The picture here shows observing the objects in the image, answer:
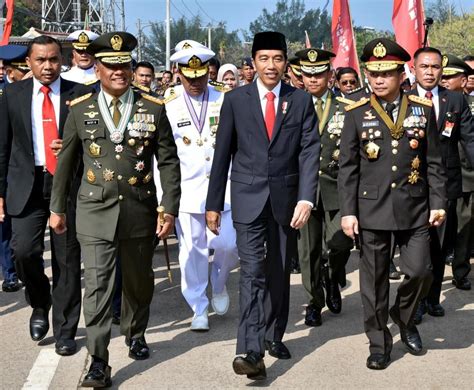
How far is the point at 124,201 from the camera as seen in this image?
5.73 m

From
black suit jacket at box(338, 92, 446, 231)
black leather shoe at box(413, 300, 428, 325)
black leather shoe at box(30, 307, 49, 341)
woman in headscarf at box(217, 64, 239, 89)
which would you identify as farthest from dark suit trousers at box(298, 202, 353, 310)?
woman in headscarf at box(217, 64, 239, 89)

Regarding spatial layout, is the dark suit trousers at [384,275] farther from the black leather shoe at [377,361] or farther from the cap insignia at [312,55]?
the cap insignia at [312,55]

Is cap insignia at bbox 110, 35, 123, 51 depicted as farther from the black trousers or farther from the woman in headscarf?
the woman in headscarf

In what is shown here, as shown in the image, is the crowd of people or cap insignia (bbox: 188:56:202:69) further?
cap insignia (bbox: 188:56:202:69)

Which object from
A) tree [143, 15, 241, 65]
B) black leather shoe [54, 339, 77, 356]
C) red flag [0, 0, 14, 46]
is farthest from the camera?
tree [143, 15, 241, 65]

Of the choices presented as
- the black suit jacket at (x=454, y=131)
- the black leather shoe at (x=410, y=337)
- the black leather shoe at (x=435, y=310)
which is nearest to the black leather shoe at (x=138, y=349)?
the black leather shoe at (x=410, y=337)

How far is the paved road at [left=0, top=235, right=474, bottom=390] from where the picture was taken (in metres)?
5.53

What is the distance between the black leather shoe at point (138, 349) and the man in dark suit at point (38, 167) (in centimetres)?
46

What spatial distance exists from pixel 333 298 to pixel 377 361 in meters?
1.52

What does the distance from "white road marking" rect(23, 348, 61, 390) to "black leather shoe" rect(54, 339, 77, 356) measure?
40 millimetres

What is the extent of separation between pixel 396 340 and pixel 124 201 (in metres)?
2.31

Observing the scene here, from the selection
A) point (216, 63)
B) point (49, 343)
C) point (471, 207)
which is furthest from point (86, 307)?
point (216, 63)

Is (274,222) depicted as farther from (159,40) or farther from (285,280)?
(159,40)

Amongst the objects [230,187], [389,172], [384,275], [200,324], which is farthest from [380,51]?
[200,324]
